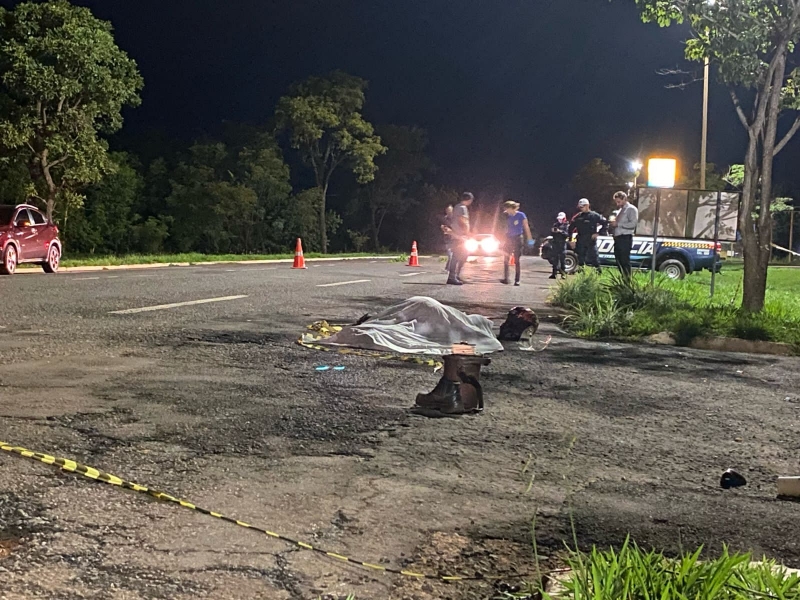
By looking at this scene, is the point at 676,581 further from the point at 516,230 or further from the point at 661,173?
the point at 516,230

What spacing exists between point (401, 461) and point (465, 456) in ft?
1.24

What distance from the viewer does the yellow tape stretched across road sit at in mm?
3154

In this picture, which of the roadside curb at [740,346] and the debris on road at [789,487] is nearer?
the debris on road at [789,487]

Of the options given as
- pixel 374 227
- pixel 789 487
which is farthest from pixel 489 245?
pixel 374 227

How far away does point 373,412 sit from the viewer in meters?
5.70

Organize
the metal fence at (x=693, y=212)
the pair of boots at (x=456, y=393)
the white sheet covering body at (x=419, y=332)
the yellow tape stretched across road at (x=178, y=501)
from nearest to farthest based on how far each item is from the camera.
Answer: the yellow tape stretched across road at (x=178, y=501) < the pair of boots at (x=456, y=393) < the white sheet covering body at (x=419, y=332) < the metal fence at (x=693, y=212)

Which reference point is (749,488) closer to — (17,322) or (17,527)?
(17,527)

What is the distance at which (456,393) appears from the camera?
5691 mm

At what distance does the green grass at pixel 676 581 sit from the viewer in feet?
8.60

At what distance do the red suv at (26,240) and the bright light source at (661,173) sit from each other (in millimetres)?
13371

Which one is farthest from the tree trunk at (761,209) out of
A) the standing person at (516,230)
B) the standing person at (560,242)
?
the standing person at (560,242)

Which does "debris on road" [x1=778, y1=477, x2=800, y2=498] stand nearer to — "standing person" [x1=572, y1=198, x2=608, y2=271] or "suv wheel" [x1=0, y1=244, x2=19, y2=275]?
"standing person" [x1=572, y1=198, x2=608, y2=271]

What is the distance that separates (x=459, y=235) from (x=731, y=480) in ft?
44.6

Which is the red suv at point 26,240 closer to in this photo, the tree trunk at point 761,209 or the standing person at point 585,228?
the standing person at point 585,228
